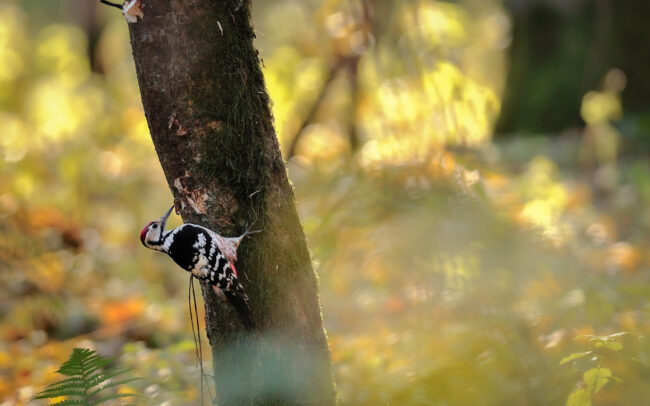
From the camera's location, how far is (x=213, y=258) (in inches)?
66.3

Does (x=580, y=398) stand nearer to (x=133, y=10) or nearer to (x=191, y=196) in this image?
(x=191, y=196)

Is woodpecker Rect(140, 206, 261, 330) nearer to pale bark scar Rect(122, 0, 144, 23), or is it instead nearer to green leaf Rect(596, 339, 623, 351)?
pale bark scar Rect(122, 0, 144, 23)

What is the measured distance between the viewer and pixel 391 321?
3.41 metres

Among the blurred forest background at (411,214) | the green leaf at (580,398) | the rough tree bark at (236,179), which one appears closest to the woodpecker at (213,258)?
the rough tree bark at (236,179)

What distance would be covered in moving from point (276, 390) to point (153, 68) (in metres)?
1.03

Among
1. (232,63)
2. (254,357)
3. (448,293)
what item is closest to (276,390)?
(254,357)

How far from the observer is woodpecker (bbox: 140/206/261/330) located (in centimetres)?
170

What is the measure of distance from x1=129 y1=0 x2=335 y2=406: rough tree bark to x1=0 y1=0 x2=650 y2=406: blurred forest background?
0.39 meters

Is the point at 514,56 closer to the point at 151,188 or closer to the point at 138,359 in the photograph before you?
the point at 151,188

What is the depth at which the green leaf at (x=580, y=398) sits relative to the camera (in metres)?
1.82

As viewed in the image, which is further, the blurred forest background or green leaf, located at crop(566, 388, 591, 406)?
the blurred forest background

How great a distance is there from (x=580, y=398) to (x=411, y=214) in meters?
1.25

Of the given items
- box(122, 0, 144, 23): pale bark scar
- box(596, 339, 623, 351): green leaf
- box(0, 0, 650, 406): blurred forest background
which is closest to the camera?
box(122, 0, 144, 23): pale bark scar

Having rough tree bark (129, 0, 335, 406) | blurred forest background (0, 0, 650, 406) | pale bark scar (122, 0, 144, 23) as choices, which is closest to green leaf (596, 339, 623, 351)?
blurred forest background (0, 0, 650, 406)
